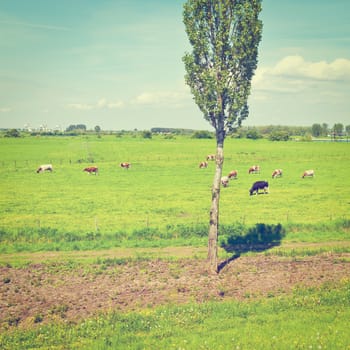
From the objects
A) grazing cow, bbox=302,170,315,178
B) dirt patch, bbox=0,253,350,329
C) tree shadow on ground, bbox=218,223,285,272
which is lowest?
dirt patch, bbox=0,253,350,329

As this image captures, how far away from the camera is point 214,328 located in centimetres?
1159

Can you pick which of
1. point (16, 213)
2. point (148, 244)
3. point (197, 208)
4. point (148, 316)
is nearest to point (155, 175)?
point (197, 208)

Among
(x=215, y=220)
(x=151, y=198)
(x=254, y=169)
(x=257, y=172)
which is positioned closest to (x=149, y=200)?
(x=151, y=198)

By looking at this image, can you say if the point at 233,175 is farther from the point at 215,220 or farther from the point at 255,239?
the point at 215,220

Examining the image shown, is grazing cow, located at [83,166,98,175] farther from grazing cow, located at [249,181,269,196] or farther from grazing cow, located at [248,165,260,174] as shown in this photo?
grazing cow, located at [249,181,269,196]

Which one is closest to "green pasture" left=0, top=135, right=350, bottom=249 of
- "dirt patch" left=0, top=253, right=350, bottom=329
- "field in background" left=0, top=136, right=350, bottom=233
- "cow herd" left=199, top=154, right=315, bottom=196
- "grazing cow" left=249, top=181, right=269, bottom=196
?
"field in background" left=0, top=136, right=350, bottom=233

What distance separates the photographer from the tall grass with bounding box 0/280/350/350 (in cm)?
1055

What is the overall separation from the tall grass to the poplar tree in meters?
4.93

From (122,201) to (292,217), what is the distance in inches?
625

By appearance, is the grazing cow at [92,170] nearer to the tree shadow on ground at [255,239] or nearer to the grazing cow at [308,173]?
the grazing cow at [308,173]

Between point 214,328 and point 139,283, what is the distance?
557 cm

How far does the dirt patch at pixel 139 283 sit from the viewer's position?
45.9 feet

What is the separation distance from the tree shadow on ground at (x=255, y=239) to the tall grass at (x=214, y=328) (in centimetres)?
721

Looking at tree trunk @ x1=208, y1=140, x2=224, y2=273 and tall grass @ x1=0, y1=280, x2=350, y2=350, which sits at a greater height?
tree trunk @ x1=208, y1=140, x2=224, y2=273
